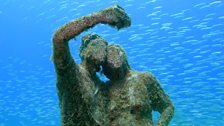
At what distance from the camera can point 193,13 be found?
19688mm

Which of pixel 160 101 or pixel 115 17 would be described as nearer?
pixel 115 17

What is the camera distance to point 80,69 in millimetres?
3348

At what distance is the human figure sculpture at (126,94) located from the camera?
3490 mm

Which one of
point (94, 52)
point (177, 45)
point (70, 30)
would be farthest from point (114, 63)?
point (177, 45)

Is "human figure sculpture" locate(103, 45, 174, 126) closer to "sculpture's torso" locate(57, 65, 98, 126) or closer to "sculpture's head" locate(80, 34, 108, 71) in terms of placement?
"sculpture's head" locate(80, 34, 108, 71)

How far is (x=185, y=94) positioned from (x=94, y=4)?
19.8ft

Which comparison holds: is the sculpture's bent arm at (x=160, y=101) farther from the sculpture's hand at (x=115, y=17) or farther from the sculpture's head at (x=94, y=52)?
the sculpture's hand at (x=115, y=17)

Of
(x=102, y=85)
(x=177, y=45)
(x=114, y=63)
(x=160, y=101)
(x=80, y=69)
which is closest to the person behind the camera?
(x=80, y=69)

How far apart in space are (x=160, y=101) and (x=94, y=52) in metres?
0.78

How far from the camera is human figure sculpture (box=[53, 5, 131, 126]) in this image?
3.10 metres

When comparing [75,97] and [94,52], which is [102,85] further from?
[75,97]

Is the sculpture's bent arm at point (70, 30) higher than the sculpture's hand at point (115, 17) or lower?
lower

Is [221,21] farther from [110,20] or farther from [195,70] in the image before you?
[110,20]

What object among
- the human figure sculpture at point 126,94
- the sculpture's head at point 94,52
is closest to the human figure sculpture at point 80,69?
the sculpture's head at point 94,52
